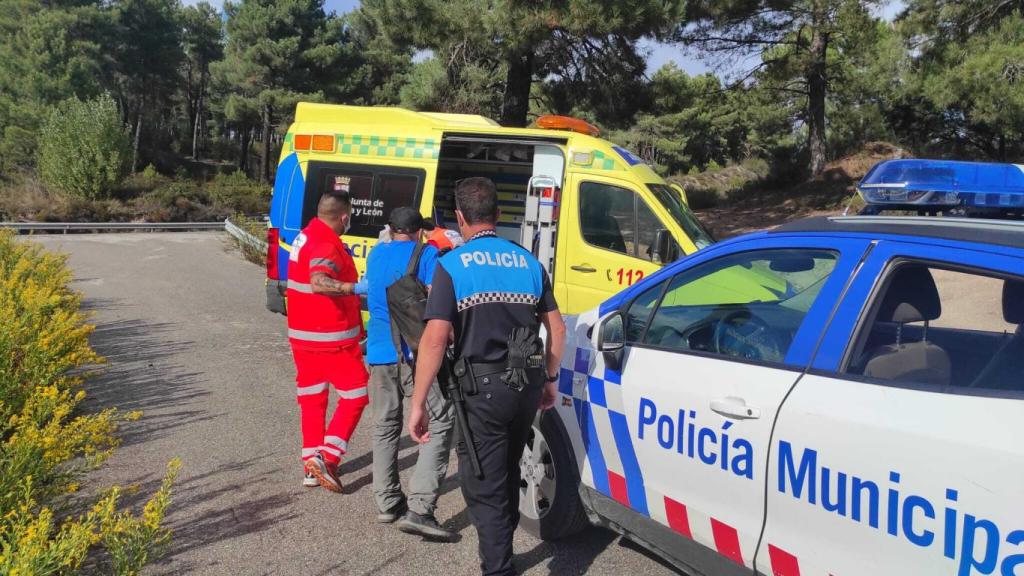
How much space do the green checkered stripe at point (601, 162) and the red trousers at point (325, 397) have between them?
356 cm

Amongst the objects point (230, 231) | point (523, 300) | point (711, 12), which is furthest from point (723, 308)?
point (230, 231)

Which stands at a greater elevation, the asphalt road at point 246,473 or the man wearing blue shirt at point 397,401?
the man wearing blue shirt at point 397,401

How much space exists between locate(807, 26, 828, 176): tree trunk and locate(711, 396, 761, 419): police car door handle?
21.7 meters

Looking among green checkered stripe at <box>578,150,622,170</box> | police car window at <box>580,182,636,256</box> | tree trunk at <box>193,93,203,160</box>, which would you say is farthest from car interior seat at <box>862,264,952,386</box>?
tree trunk at <box>193,93,203,160</box>

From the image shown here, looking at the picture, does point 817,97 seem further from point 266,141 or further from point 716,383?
point 266,141

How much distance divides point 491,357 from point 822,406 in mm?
1265

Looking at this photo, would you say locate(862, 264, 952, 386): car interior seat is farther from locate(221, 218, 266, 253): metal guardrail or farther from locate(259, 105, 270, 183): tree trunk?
locate(259, 105, 270, 183): tree trunk

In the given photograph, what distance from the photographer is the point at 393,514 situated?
4223 mm

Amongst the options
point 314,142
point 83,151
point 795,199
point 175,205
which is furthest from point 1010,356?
point 175,205

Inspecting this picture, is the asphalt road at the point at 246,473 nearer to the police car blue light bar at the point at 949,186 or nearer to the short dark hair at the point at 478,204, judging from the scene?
the short dark hair at the point at 478,204

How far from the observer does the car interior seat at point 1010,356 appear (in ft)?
7.10

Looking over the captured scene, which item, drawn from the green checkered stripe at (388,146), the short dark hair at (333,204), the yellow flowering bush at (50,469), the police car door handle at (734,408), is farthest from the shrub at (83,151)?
the police car door handle at (734,408)

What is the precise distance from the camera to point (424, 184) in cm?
782

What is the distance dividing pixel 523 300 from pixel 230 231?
18945mm
